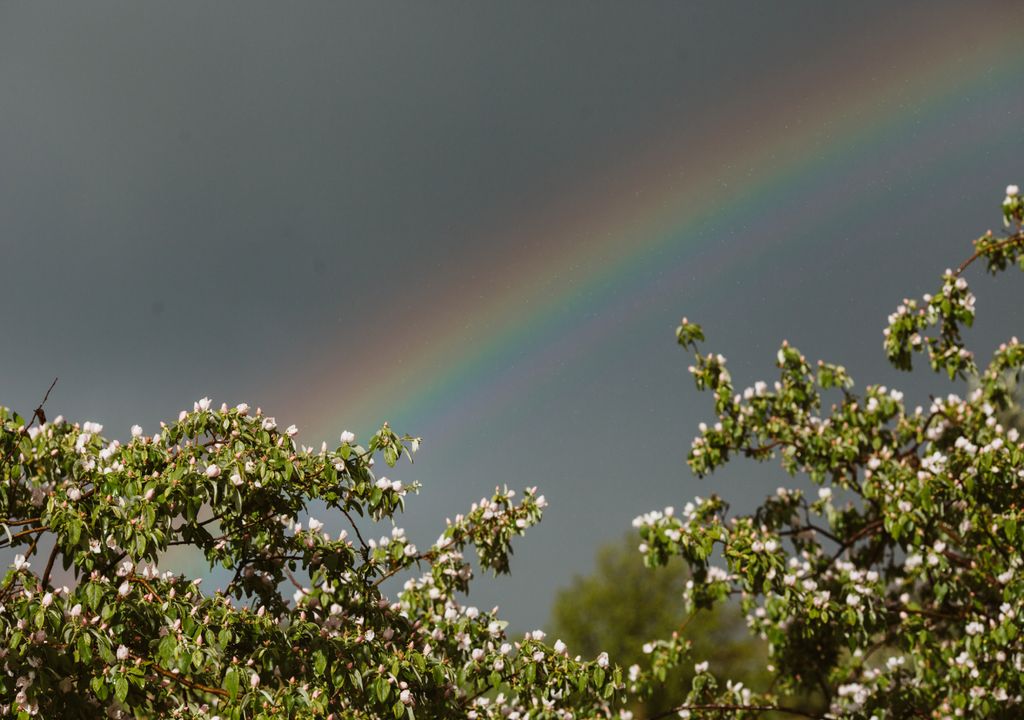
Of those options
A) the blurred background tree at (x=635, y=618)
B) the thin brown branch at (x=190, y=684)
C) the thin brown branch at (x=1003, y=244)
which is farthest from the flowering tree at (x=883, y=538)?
the blurred background tree at (x=635, y=618)

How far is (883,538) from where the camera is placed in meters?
8.21

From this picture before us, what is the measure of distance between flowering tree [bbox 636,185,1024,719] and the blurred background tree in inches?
691

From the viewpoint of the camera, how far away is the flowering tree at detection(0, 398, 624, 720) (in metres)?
4.13

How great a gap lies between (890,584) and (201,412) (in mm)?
6678

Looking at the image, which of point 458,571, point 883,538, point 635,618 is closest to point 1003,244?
point 883,538

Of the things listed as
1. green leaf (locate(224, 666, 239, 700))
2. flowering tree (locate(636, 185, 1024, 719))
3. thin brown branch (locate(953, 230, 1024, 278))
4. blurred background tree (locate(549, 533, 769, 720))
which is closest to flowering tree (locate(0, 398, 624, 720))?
green leaf (locate(224, 666, 239, 700))

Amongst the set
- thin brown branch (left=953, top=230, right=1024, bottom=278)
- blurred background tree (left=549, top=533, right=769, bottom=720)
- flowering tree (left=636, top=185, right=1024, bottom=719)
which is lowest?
flowering tree (left=636, top=185, right=1024, bottom=719)

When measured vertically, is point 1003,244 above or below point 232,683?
above

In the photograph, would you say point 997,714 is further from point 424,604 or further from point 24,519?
point 24,519

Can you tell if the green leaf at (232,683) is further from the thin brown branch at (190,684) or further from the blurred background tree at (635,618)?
the blurred background tree at (635,618)

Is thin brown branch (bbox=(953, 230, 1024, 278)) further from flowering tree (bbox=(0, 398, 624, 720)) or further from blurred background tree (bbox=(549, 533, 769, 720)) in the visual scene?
blurred background tree (bbox=(549, 533, 769, 720))

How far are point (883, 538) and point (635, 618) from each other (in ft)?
62.4

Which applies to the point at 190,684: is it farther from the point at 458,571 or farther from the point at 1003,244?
the point at 1003,244

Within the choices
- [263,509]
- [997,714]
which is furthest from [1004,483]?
[263,509]
